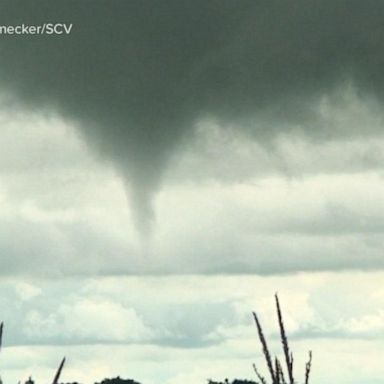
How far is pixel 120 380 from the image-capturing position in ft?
624

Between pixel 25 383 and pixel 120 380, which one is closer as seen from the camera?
pixel 25 383

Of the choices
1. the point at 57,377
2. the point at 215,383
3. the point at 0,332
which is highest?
the point at 215,383

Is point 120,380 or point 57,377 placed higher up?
point 120,380

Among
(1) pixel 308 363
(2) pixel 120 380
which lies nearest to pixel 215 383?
(2) pixel 120 380

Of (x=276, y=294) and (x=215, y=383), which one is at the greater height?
(x=215, y=383)

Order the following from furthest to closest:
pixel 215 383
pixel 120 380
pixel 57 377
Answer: pixel 120 380
pixel 215 383
pixel 57 377

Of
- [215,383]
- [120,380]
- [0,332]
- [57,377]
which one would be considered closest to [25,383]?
[0,332]

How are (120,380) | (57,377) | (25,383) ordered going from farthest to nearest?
1. (120,380)
2. (25,383)
3. (57,377)

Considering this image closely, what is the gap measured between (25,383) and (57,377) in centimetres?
415

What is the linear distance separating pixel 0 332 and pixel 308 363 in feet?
30.2

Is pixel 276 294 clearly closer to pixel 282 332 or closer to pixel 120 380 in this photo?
pixel 282 332

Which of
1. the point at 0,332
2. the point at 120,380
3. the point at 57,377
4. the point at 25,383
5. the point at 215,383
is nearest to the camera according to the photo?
the point at 57,377

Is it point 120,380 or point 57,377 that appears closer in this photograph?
point 57,377

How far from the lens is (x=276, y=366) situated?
22.8 m
